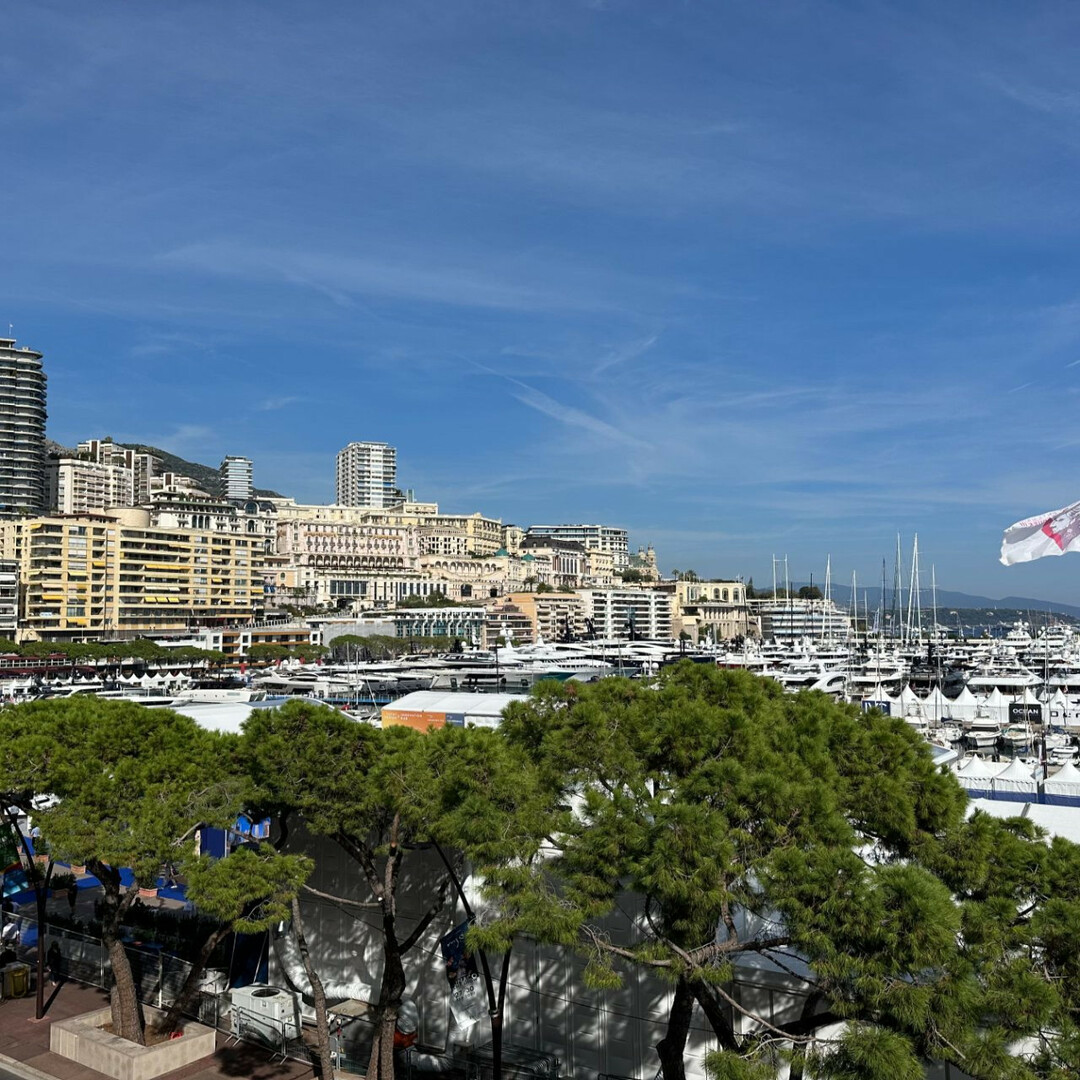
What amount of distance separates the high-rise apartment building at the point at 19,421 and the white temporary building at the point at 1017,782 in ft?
409

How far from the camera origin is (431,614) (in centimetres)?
13188

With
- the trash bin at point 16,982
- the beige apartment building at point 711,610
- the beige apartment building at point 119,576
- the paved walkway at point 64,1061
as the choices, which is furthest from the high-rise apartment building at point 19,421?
the paved walkway at point 64,1061

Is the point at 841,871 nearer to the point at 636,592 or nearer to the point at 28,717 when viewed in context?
the point at 28,717

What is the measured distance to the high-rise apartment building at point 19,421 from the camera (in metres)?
127

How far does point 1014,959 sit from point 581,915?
3584 millimetres

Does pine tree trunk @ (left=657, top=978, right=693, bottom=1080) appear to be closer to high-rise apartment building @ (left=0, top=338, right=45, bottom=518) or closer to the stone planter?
the stone planter

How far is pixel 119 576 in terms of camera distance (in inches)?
3875

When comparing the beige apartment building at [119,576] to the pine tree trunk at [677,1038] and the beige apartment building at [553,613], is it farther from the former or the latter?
the pine tree trunk at [677,1038]

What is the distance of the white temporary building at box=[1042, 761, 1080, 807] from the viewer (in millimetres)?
24844

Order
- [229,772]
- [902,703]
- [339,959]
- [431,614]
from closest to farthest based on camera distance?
1. [229,772]
2. [339,959]
3. [902,703]
4. [431,614]

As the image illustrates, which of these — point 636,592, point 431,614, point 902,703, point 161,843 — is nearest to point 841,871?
point 161,843

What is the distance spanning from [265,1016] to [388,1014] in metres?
3.21

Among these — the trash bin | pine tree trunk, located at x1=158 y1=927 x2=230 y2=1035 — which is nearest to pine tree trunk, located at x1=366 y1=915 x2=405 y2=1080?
pine tree trunk, located at x1=158 y1=927 x2=230 y2=1035

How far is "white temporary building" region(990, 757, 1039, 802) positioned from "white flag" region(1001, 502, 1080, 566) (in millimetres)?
15722
